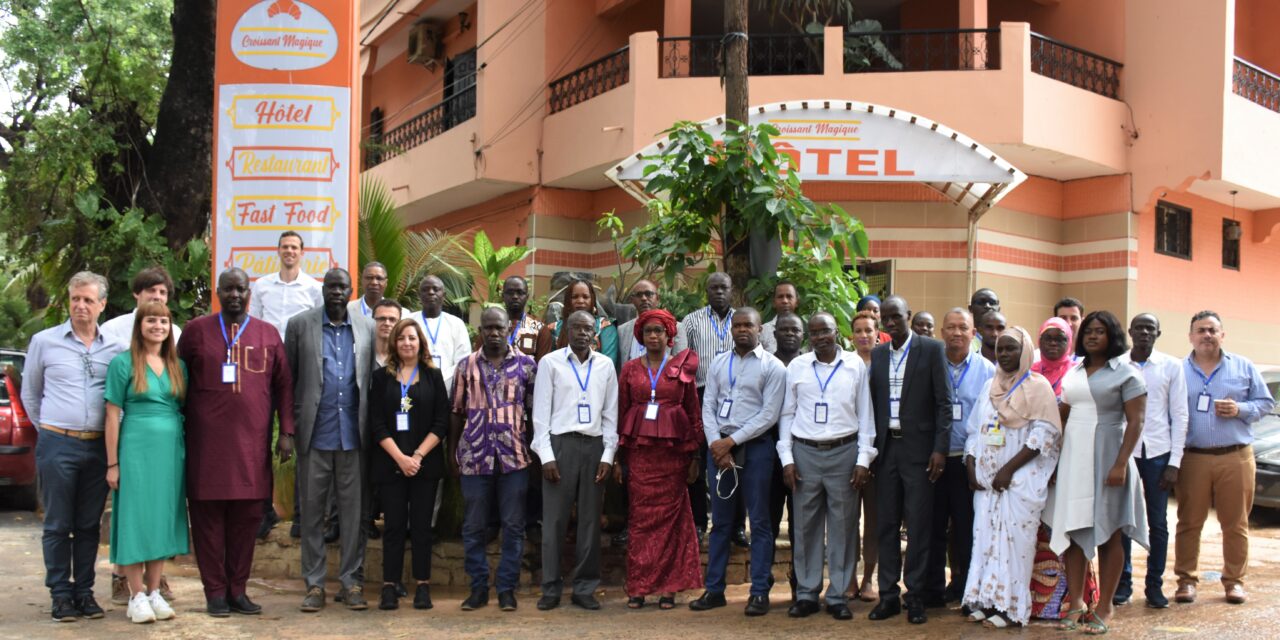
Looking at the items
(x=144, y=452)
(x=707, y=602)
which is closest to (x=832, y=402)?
(x=707, y=602)

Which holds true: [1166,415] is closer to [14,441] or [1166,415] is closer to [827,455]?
[827,455]

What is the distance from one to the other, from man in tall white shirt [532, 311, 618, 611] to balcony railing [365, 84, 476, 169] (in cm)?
1118

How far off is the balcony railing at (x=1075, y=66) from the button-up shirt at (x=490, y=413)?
33.3 ft

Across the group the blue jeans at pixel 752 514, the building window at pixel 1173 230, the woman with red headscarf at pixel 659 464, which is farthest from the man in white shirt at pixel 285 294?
the building window at pixel 1173 230

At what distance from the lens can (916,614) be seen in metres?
6.85

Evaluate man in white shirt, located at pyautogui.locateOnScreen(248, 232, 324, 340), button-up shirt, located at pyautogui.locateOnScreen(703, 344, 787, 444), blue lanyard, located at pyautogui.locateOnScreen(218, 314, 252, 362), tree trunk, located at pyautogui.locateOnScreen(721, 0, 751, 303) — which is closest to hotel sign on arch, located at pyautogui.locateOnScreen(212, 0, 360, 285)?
man in white shirt, located at pyautogui.locateOnScreen(248, 232, 324, 340)

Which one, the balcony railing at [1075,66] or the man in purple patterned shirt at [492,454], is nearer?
the man in purple patterned shirt at [492,454]

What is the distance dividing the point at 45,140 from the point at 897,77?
9772 millimetres

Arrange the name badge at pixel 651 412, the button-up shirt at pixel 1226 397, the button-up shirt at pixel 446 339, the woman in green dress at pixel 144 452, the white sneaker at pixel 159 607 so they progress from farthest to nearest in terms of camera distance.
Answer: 1. the button-up shirt at pixel 446 339
2. the button-up shirt at pixel 1226 397
3. the name badge at pixel 651 412
4. the white sneaker at pixel 159 607
5. the woman in green dress at pixel 144 452

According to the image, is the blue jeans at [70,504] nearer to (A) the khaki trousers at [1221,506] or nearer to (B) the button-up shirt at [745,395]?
(B) the button-up shirt at [745,395]

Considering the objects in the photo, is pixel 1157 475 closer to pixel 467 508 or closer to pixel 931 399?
pixel 931 399

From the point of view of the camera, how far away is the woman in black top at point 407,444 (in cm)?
721

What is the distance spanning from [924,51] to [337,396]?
1112cm

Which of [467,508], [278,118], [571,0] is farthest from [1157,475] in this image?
[571,0]
